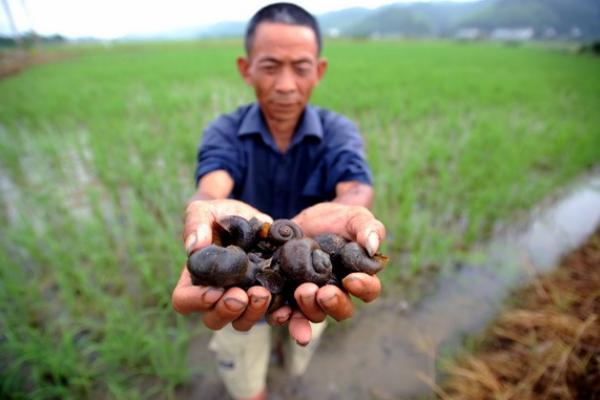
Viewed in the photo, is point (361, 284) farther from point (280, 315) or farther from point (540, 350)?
point (540, 350)

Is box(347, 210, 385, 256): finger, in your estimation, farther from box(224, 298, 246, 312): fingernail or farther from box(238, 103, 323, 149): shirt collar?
box(238, 103, 323, 149): shirt collar

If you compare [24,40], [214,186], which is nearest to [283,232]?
[214,186]

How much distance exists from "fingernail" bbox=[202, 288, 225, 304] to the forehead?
4.19ft

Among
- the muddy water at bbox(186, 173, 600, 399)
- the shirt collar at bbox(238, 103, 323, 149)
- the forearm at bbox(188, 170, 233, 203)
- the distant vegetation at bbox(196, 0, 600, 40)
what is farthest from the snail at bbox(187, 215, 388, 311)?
the distant vegetation at bbox(196, 0, 600, 40)

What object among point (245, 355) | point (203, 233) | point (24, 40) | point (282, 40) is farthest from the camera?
point (24, 40)

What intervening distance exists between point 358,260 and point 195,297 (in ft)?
1.80

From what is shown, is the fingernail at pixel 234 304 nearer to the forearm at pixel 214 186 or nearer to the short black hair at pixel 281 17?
the forearm at pixel 214 186

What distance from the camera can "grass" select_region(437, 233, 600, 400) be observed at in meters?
1.87

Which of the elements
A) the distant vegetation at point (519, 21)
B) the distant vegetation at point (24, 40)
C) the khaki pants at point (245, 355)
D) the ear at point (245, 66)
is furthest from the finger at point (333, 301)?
the distant vegetation at point (519, 21)

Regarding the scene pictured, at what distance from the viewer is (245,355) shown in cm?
189

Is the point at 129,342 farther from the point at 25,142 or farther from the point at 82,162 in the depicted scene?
the point at 25,142

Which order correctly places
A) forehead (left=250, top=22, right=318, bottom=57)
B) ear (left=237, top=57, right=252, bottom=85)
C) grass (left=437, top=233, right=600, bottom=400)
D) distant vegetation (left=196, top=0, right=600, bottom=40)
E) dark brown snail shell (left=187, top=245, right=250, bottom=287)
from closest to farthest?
dark brown snail shell (left=187, top=245, right=250, bottom=287), forehead (left=250, top=22, right=318, bottom=57), grass (left=437, top=233, right=600, bottom=400), ear (left=237, top=57, right=252, bottom=85), distant vegetation (left=196, top=0, right=600, bottom=40)

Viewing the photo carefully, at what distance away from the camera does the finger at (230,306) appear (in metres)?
1.01

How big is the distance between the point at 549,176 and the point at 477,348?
3.20 meters
